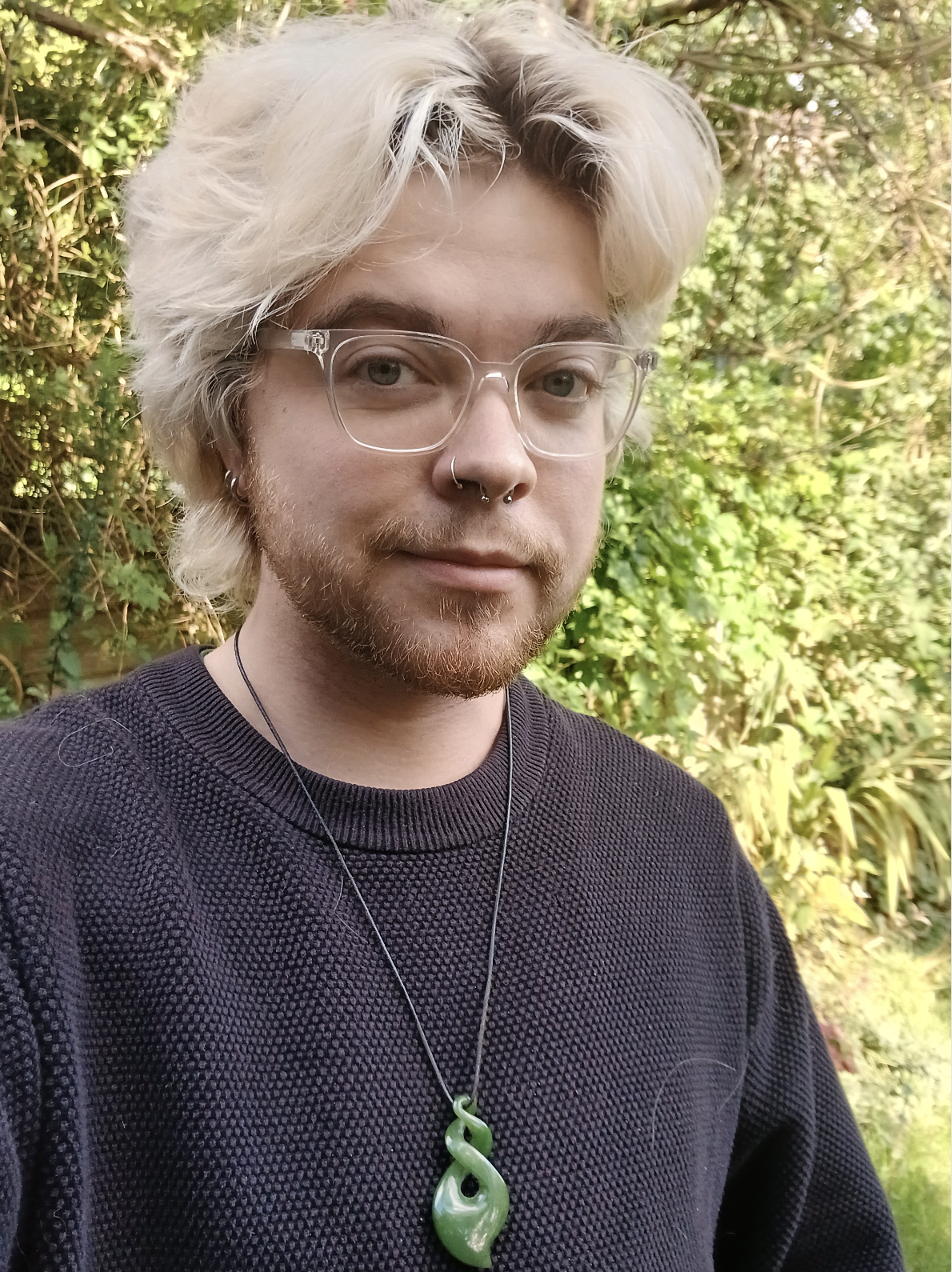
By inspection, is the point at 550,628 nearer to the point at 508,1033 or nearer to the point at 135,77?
the point at 508,1033

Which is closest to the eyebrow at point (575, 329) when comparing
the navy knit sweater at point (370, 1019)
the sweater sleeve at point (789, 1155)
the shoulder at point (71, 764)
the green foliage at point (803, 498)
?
the navy knit sweater at point (370, 1019)

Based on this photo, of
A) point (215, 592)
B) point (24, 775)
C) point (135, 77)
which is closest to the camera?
point (24, 775)

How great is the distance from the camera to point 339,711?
3.85 ft

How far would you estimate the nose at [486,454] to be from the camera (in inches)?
41.1

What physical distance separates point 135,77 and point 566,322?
2.16 meters

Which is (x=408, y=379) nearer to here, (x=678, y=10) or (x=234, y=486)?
(x=234, y=486)

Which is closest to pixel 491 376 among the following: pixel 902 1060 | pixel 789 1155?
pixel 789 1155

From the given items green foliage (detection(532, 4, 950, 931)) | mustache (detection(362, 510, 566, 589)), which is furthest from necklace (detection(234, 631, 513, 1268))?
green foliage (detection(532, 4, 950, 931))

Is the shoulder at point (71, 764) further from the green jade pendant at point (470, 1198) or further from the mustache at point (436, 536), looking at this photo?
the green jade pendant at point (470, 1198)

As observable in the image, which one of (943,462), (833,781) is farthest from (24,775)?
(943,462)

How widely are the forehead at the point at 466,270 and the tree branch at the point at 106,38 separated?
193 cm

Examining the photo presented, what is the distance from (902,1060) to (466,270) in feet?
10.2

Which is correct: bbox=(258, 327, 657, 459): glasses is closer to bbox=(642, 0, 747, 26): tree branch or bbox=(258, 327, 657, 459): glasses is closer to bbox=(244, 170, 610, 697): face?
bbox=(244, 170, 610, 697): face

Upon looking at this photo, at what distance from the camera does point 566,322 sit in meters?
1.12
